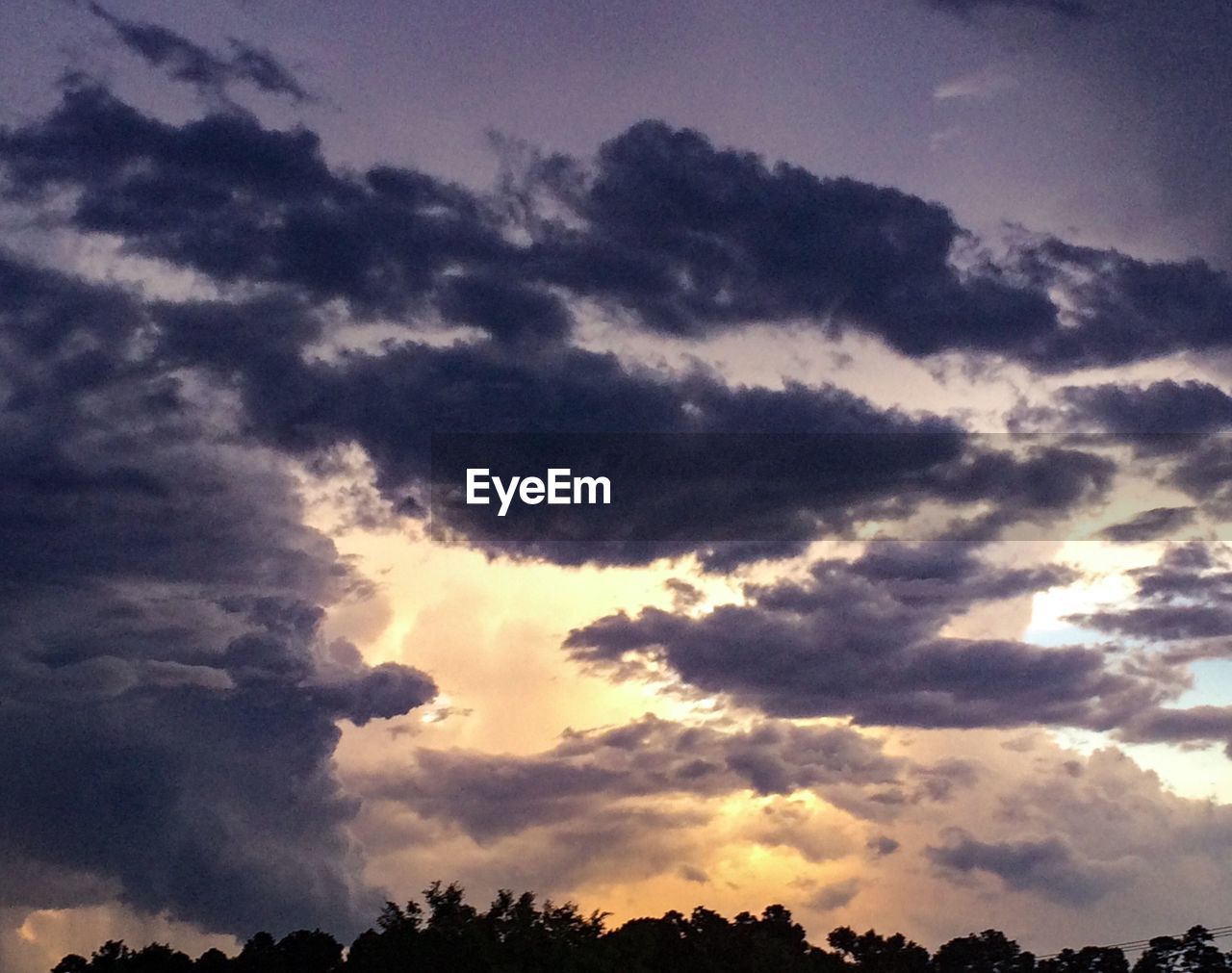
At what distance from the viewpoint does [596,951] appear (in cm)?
9369

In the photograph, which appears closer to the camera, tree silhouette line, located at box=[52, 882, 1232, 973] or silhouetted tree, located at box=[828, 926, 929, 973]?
tree silhouette line, located at box=[52, 882, 1232, 973]

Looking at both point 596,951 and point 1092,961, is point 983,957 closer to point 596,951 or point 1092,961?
point 1092,961

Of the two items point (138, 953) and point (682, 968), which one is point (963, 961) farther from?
point (138, 953)

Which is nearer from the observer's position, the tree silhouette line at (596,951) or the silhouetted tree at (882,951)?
the tree silhouette line at (596,951)

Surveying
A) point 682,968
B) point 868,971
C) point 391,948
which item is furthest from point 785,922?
point 391,948

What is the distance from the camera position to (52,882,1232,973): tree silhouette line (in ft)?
301

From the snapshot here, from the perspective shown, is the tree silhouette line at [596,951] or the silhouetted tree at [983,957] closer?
the tree silhouette line at [596,951]

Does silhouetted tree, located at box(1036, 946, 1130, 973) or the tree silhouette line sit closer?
the tree silhouette line

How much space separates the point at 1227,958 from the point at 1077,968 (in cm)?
1240

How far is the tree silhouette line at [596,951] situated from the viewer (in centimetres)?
9162

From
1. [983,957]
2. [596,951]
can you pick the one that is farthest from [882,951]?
[596,951]

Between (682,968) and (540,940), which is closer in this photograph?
(540,940)

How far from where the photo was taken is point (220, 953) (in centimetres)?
11850

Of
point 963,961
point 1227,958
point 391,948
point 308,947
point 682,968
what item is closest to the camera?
point 391,948
